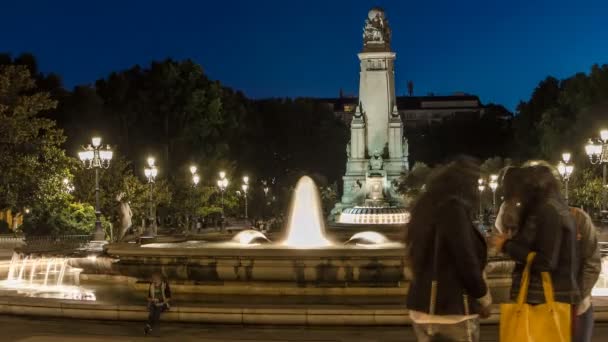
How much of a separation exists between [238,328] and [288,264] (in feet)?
9.00

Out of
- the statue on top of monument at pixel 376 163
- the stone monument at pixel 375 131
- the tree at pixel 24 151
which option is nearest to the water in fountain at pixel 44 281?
the tree at pixel 24 151

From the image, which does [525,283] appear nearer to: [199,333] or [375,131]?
[199,333]

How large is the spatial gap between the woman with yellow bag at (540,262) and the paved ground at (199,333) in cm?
501

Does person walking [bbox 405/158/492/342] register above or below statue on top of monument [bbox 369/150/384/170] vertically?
below

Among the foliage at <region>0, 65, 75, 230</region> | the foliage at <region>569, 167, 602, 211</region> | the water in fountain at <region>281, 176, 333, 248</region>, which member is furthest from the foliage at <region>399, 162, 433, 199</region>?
the foliage at <region>0, 65, 75, 230</region>

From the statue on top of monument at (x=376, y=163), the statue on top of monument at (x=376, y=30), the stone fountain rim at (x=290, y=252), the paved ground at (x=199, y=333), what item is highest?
the statue on top of monument at (x=376, y=30)

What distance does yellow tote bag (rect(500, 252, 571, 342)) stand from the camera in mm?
5555

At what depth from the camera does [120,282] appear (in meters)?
17.1

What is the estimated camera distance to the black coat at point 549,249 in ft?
18.8

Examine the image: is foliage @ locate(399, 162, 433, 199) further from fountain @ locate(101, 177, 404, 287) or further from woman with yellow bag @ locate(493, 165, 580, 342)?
woman with yellow bag @ locate(493, 165, 580, 342)

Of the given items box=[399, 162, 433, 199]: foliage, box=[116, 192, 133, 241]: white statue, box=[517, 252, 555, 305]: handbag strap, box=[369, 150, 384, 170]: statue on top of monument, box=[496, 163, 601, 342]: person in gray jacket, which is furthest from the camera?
box=[369, 150, 384, 170]: statue on top of monument

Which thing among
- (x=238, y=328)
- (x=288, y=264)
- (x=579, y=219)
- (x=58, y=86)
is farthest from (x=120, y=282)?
(x=58, y=86)

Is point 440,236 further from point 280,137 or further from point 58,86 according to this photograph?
point 280,137

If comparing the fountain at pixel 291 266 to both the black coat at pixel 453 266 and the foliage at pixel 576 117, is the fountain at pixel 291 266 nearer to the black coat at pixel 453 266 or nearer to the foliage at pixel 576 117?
the black coat at pixel 453 266
